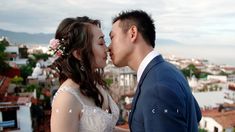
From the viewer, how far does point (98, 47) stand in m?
2.25

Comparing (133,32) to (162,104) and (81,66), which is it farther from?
(162,104)

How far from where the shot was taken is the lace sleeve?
200 centimetres

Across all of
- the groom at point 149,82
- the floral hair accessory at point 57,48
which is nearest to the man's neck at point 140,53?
the groom at point 149,82

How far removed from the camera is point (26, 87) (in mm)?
18141

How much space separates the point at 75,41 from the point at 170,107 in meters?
0.89

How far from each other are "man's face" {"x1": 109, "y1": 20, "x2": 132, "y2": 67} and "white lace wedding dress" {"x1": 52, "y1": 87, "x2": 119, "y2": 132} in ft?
1.19

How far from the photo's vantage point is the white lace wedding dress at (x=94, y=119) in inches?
85.7

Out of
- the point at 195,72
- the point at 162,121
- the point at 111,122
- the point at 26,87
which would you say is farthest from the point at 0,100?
the point at 195,72

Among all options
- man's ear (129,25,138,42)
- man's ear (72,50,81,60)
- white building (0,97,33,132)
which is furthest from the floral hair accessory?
white building (0,97,33,132)

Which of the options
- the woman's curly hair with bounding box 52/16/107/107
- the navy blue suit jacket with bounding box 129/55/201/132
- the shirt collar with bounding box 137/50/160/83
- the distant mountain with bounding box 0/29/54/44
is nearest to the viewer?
the navy blue suit jacket with bounding box 129/55/201/132

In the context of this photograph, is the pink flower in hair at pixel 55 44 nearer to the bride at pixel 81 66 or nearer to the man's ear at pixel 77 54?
the bride at pixel 81 66

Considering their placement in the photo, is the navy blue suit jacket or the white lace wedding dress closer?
the navy blue suit jacket

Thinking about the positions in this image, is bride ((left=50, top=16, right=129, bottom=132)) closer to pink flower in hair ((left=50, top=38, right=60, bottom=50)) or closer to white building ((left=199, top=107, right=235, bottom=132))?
pink flower in hair ((left=50, top=38, right=60, bottom=50))

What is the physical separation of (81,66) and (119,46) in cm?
33
